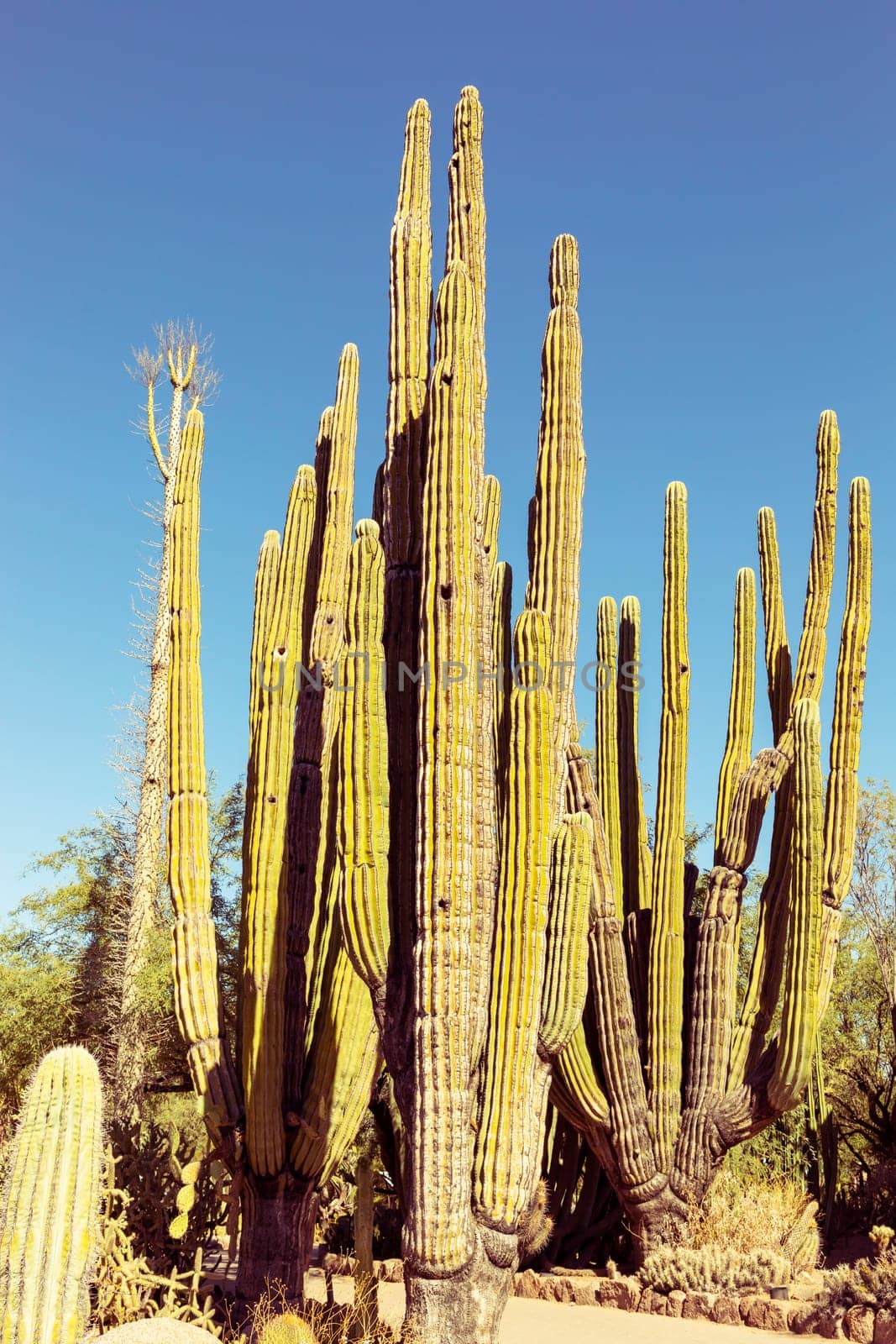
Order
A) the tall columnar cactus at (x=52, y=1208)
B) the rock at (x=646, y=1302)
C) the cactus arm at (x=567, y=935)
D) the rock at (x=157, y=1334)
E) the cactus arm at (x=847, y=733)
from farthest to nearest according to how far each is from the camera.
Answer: the cactus arm at (x=847, y=733), the rock at (x=646, y=1302), the cactus arm at (x=567, y=935), the rock at (x=157, y=1334), the tall columnar cactus at (x=52, y=1208)

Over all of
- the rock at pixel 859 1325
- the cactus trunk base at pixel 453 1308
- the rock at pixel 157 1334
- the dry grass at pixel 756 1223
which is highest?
the rock at pixel 157 1334

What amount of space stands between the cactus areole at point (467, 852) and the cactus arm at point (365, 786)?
2cm

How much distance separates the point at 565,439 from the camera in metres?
6.95

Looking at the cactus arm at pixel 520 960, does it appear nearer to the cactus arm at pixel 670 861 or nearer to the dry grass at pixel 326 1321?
the dry grass at pixel 326 1321

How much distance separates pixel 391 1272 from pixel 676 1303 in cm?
263

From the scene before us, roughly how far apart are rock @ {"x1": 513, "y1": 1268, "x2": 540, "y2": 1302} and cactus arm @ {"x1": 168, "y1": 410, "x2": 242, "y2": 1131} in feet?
11.7

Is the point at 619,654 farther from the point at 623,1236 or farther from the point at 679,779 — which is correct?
the point at 623,1236

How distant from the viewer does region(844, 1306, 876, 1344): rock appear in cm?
733

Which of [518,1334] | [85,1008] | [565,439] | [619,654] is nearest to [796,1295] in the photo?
[518,1334]

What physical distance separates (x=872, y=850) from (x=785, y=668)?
823 centimetres

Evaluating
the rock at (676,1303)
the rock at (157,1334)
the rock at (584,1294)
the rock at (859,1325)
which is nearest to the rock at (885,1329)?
the rock at (859,1325)

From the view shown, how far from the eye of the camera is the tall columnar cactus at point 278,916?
6.69 meters

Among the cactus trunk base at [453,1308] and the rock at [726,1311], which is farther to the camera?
the rock at [726,1311]


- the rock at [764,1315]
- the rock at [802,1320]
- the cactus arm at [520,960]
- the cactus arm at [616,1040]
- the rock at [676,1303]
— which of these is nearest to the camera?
the cactus arm at [520,960]
